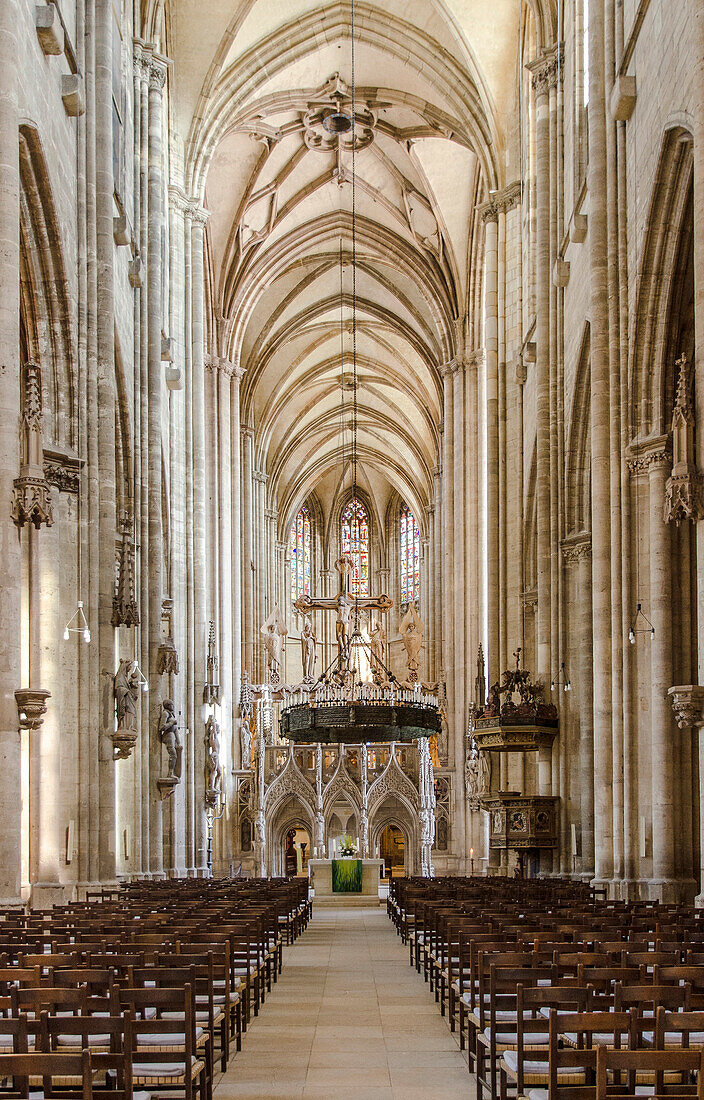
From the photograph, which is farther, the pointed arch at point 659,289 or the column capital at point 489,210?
the column capital at point 489,210

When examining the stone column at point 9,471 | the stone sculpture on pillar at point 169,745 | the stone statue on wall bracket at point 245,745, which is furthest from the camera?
the stone statue on wall bracket at point 245,745

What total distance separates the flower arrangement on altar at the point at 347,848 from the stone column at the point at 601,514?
2185 centimetres

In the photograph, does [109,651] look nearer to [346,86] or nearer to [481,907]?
[481,907]

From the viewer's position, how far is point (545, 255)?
28.2m

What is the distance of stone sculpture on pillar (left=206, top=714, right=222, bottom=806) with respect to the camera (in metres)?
36.1

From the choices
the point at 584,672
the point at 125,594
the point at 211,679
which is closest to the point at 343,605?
the point at 211,679

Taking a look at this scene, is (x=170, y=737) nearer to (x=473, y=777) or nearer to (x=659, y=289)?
(x=659, y=289)

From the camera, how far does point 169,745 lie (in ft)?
90.3

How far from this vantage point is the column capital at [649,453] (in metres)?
19.1

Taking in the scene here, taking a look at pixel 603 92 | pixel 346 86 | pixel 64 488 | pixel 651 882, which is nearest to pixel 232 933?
pixel 651 882

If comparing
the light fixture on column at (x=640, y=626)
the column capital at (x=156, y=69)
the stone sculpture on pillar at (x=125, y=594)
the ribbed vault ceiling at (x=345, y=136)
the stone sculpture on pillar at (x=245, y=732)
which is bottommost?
the stone sculpture on pillar at (x=245, y=732)

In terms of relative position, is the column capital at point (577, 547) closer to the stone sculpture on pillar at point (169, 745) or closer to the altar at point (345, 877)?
the stone sculpture on pillar at point (169, 745)

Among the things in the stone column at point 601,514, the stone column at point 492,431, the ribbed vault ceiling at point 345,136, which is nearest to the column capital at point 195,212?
the ribbed vault ceiling at point 345,136

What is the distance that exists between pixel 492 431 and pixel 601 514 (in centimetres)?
1547
